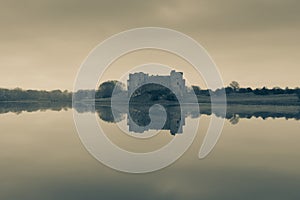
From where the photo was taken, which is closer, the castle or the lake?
the lake

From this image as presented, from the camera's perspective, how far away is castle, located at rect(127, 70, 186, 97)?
17604 cm

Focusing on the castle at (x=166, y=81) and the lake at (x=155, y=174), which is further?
the castle at (x=166, y=81)

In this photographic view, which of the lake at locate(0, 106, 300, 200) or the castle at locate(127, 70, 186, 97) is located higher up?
the castle at locate(127, 70, 186, 97)

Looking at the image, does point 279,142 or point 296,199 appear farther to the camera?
point 279,142

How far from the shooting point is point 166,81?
592 feet

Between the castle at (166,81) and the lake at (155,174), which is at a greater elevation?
the castle at (166,81)

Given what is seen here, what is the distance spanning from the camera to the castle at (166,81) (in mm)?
176038

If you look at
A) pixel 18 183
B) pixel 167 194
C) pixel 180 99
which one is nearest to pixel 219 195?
pixel 167 194

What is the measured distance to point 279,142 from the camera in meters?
37.4

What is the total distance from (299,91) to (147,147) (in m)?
175

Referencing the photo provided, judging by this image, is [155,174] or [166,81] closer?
[155,174]

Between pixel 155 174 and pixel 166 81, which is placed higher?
pixel 166 81

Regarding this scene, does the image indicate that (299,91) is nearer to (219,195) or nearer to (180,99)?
(180,99)

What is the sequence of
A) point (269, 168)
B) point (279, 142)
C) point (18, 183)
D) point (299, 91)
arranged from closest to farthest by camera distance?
point (18, 183)
point (269, 168)
point (279, 142)
point (299, 91)
